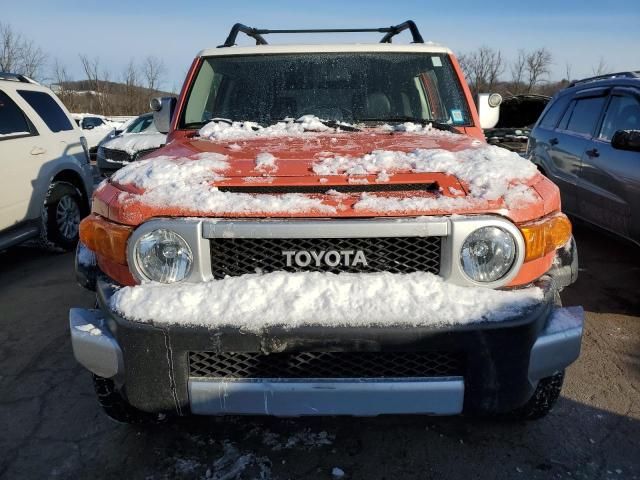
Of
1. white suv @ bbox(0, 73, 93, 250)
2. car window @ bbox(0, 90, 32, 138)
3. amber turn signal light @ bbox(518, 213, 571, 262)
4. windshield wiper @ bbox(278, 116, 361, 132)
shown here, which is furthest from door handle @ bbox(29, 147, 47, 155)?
amber turn signal light @ bbox(518, 213, 571, 262)

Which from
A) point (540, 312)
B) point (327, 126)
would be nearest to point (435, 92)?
point (327, 126)

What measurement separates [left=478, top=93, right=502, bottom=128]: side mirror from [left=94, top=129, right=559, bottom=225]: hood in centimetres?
108

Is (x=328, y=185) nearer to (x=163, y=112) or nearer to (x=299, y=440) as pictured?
(x=299, y=440)

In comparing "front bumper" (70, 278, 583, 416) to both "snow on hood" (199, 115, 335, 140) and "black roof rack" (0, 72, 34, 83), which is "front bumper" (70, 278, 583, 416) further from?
"black roof rack" (0, 72, 34, 83)

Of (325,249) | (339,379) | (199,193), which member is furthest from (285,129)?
(339,379)

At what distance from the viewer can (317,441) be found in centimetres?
250

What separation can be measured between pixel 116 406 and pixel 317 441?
0.93 metres

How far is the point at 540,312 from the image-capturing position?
1.97 m

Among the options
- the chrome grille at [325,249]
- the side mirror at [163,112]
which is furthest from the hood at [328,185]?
the side mirror at [163,112]

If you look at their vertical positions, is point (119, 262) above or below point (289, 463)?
above

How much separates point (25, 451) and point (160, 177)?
4.72ft

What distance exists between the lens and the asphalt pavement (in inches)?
91.2

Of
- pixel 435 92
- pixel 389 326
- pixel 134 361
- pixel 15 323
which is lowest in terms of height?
pixel 15 323

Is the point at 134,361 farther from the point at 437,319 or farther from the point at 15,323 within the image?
the point at 15,323
